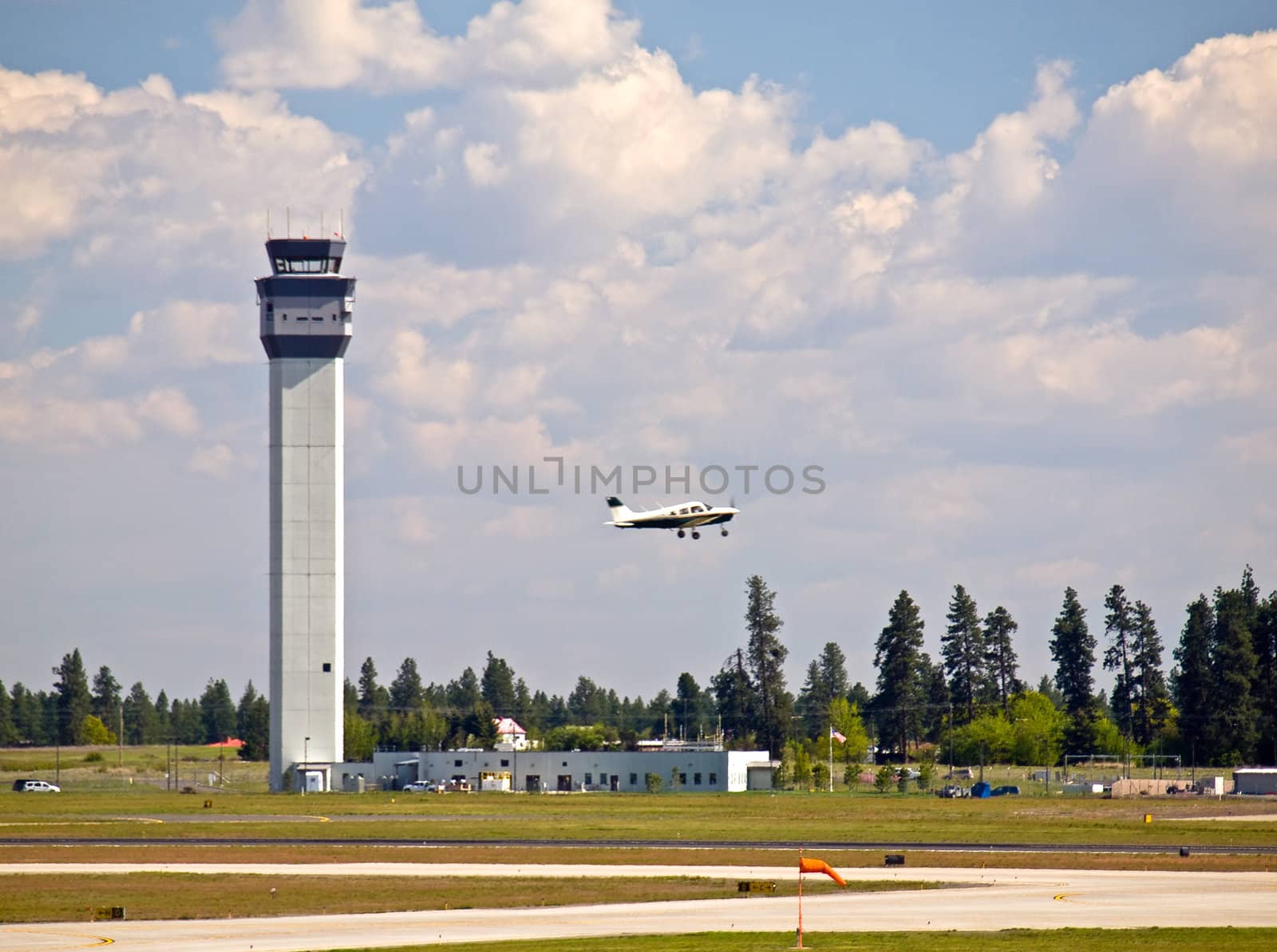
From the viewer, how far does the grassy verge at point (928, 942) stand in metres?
48.0

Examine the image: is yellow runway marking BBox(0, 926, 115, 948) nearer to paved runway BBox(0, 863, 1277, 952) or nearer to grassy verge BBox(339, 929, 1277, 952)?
paved runway BBox(0, 863, 1277, 952)

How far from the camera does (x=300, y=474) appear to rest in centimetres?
17050

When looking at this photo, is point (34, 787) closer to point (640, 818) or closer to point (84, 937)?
point (640, 818)

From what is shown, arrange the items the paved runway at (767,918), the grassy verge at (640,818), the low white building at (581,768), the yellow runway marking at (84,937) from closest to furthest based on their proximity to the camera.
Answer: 1. the yellow runway marking at (84,937)
2. the paved runway at (767,918)
3. the grassy verge at (640,818)
4. the low white building at (581,768)

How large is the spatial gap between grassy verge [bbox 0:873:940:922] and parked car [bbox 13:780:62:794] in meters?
115

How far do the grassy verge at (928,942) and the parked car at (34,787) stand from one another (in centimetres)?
13875

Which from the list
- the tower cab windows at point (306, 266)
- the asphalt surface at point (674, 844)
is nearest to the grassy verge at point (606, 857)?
the asphalt surface at point (674, 844)

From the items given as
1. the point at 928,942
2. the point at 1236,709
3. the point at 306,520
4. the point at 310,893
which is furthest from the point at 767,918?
the point at 1236,709

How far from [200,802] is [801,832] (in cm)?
6053

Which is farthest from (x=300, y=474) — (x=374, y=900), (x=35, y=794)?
(x=374, y=900)

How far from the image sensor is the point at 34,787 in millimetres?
182625

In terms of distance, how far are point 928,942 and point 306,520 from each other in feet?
419

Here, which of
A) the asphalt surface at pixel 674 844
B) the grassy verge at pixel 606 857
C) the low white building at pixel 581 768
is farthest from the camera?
the low white building at pixel 581 768

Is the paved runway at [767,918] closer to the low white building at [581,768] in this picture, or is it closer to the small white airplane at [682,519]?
the small white airplane at [682,519]
